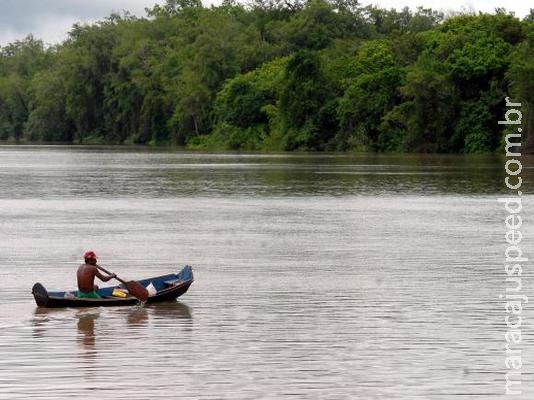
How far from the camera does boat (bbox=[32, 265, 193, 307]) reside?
21.7 metres

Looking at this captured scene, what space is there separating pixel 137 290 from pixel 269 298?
2.94 metres

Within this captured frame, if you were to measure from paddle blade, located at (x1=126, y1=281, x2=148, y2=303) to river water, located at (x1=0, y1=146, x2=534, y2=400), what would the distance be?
26 centimetres

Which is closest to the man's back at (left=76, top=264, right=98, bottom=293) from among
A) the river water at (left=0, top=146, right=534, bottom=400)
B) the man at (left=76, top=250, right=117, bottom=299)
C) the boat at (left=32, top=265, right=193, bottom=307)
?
the man at (left=76, top=250, right=117, bottom=299)

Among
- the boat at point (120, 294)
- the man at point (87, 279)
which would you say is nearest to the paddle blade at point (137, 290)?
the boat at point (120, 294)

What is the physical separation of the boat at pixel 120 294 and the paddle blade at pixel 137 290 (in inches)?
8.3

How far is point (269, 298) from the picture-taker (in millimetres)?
23875

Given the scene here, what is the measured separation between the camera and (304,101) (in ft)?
400

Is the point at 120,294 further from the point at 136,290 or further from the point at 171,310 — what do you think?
the point at 171,310

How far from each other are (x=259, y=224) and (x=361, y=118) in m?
77.1

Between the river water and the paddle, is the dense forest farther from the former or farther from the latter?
the paddle

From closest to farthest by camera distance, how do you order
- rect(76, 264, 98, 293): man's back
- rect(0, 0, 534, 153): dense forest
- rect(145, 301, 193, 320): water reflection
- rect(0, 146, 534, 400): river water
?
rect(0, 146, 534, 400): river water, rect(145, 301, 193, 320): water reflection, rect(76, 264, 98, 293): man's back, rect(0, 0, 534, 153): dense forest

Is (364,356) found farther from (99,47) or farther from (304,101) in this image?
(99,47)

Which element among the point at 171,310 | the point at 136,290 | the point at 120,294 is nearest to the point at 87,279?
the point at 120,294

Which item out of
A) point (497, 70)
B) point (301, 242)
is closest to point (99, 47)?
point (497, 70)
